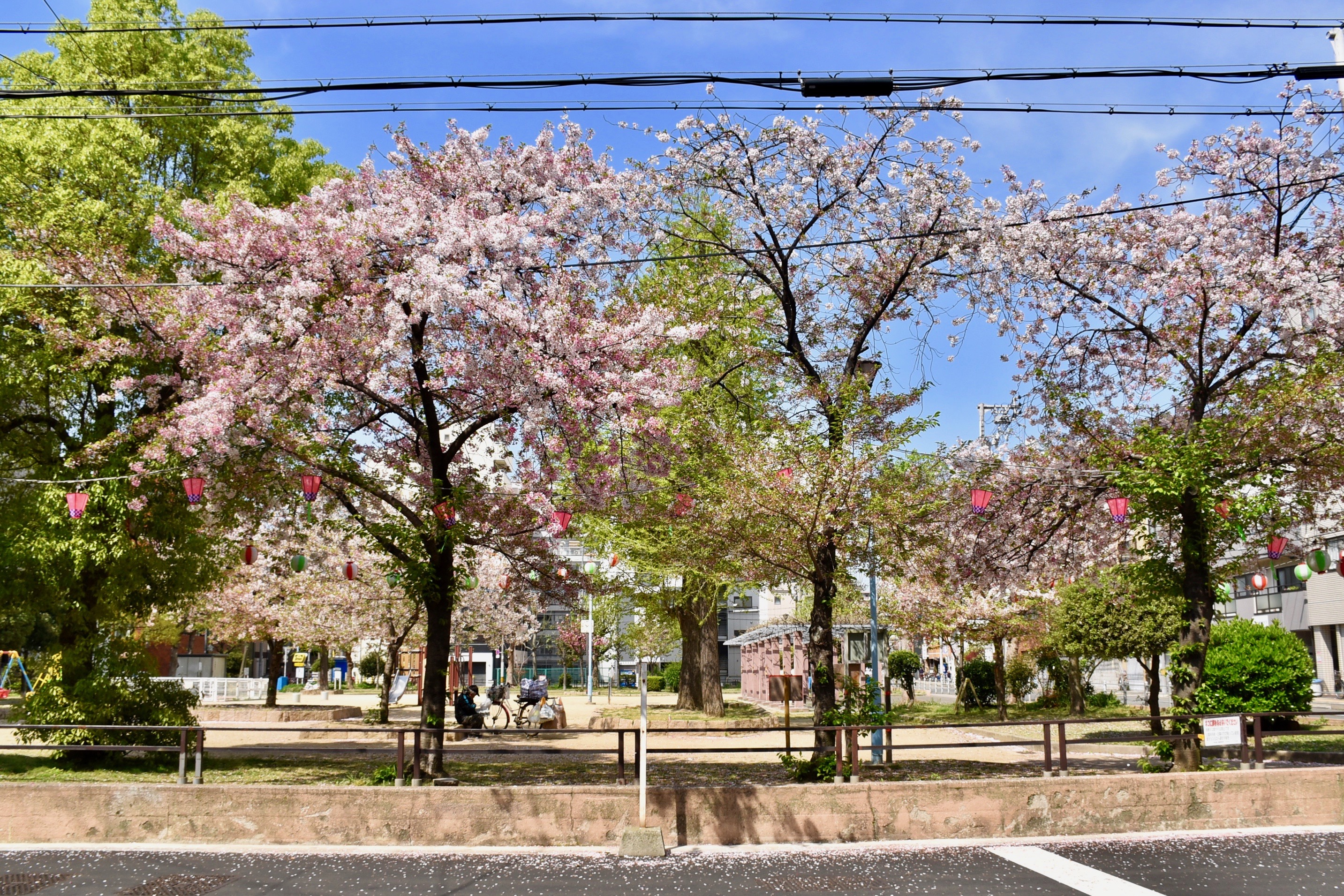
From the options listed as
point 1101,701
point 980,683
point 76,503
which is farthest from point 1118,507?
point 1101,701

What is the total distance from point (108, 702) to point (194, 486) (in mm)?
4651

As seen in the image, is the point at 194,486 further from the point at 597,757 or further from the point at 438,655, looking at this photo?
the point at 597,757

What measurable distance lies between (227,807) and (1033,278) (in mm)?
14770

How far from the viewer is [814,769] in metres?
13.5

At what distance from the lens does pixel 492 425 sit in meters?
16.3

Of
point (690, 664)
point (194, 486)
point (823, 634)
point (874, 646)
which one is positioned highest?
point (194, 486)

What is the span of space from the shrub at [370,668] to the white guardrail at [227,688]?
1835 centimetres

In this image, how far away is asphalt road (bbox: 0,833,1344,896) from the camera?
→ 29.3 ft

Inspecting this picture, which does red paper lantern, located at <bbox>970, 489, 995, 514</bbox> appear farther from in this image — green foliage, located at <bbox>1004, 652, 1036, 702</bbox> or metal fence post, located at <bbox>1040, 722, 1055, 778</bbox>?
green foliage, located at <bbox>1004, 652, 1036, 702</bbox>

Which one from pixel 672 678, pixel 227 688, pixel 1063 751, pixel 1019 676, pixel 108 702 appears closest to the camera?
pixel 1063 751

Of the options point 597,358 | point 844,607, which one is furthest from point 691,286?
point 844,607

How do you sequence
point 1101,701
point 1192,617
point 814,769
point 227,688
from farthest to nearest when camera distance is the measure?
point 227,688 → point 1101,701 → point 1192,617 → point 814,769

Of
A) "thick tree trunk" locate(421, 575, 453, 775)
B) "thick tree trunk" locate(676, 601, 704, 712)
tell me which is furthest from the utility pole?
"thick tree trunk" locate(676, 601, 704, 712)

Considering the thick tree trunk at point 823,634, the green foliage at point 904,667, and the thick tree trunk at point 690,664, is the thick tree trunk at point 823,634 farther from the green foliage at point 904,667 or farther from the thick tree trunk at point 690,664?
the green foliage at point 904,667
